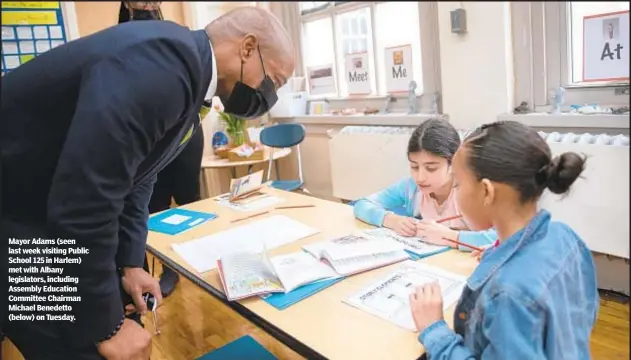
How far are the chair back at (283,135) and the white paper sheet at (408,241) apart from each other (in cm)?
179

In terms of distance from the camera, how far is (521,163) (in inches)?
28.5

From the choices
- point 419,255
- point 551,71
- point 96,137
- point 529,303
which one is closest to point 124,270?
point 96,137

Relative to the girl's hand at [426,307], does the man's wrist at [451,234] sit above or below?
below

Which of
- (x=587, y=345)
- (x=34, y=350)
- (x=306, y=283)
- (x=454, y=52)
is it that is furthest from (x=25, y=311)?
(x=454, y=52)

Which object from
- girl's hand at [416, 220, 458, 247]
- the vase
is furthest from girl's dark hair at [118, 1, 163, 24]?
the vase

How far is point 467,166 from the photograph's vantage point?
77cm

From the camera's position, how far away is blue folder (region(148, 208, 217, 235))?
66.0 inches

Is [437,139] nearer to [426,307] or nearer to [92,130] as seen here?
[426,307]

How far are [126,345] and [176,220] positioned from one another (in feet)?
Answer: 3.27

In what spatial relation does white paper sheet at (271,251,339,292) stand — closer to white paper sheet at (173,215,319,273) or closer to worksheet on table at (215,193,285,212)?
white paper sheet at (173,215,319,273)

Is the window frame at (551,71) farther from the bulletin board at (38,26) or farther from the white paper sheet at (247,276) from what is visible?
the bulletin board at (38,26)

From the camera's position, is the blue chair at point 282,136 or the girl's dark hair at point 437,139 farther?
the blue chair at point 282,136

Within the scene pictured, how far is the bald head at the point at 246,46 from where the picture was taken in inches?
34.1

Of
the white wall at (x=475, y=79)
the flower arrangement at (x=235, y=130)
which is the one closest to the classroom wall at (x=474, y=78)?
the white wall at (x=475, y=79)
